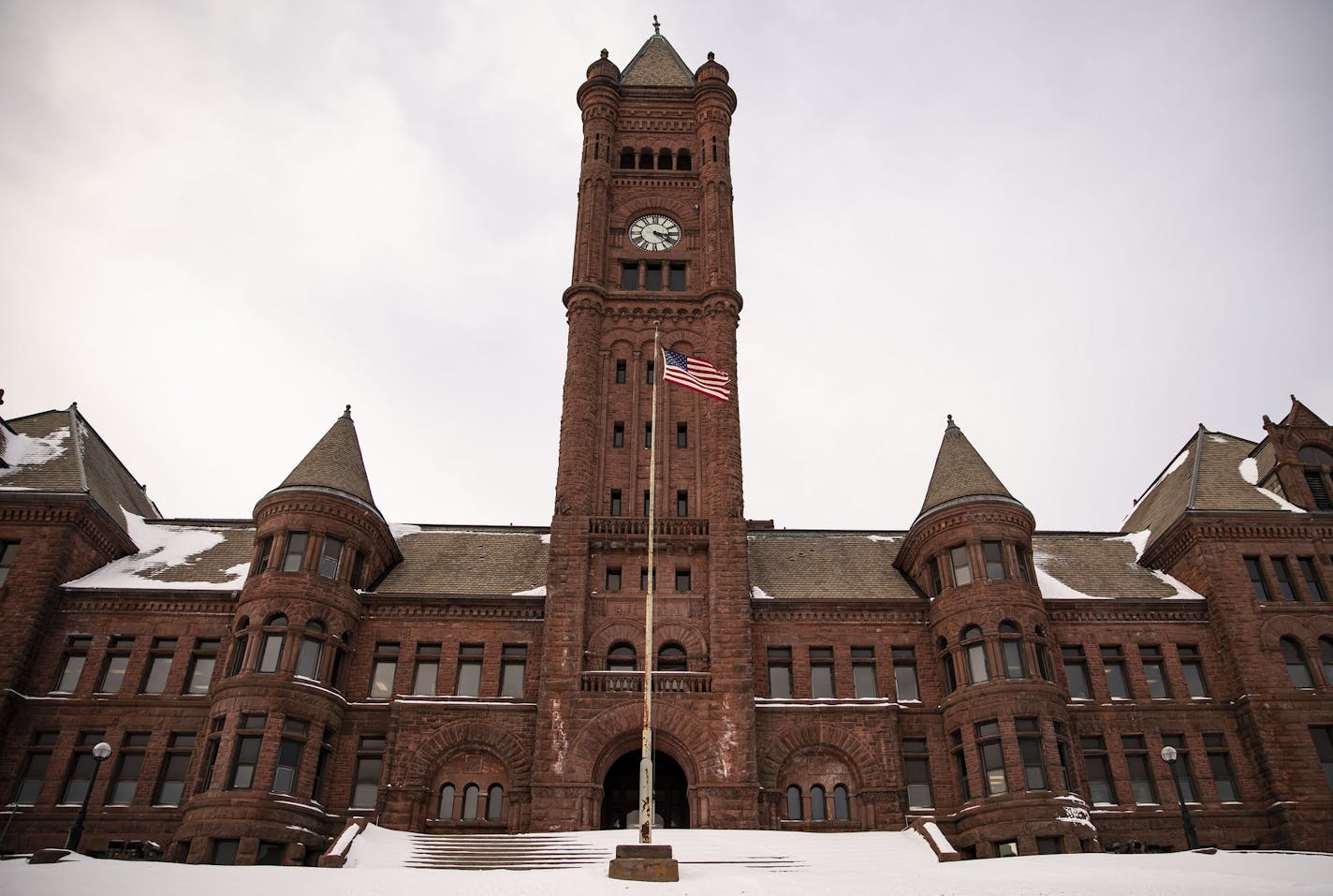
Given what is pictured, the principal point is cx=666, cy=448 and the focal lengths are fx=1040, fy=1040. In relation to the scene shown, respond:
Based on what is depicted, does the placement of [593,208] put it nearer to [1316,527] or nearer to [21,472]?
[21,472]

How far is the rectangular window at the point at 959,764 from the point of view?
3584cm

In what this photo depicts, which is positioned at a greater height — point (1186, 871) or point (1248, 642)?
point (1248, 642)

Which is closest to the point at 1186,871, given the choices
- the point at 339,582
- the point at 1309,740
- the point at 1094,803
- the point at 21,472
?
the point at 1094,803

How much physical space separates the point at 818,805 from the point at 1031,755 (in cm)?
734

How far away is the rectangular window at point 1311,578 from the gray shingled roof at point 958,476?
1179 centimetres

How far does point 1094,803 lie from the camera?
121 feet

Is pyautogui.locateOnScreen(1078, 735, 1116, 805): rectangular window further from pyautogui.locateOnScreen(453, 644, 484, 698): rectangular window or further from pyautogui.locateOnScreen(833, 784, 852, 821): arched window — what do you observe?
pyautogui.locateOnScreen(453, 644, 484, 698): rectangular window

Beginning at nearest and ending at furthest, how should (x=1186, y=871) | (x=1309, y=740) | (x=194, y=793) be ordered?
(x=1186, y=871) < (x=194, y=793) < (x=1309, y=740)

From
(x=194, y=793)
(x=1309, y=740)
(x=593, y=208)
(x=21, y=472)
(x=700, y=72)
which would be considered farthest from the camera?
(x=700, y=72)

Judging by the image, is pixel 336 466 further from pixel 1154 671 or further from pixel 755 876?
pixel 1154 671

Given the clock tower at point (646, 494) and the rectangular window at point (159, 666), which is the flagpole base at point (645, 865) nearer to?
the clock tower at point (646, 494)

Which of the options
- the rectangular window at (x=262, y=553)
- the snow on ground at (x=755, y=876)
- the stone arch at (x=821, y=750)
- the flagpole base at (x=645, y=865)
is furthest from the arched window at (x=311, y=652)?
the flagpole base at (x=645, y=865)

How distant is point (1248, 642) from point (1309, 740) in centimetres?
384

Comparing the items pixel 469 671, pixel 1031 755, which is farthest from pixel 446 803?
pixel 1031 755
